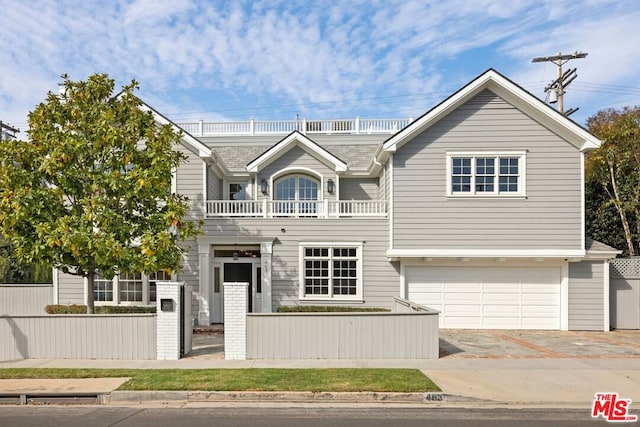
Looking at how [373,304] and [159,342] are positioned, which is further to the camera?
[373,304]

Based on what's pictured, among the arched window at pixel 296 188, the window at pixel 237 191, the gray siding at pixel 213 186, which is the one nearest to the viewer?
the gray siding at pixel 213 186

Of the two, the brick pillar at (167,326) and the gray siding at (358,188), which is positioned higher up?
the gray siding at (358,188)

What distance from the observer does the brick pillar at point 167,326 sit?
1051 cm

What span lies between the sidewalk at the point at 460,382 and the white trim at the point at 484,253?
4.67 m

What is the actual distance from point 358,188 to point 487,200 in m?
5.55

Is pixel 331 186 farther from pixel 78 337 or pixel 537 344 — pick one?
pixel 78 337

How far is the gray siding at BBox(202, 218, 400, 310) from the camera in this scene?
612 inches

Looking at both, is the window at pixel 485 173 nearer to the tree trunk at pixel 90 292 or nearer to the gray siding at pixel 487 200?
the gray siding at pixel 487 200

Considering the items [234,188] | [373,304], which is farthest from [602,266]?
[234,188]

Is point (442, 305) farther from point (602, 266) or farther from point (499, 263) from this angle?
point (602, 266)

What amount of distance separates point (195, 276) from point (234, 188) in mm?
4594

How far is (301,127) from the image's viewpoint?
22.7m

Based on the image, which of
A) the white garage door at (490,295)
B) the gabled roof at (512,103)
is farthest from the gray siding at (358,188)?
the white garage door at (490,295)

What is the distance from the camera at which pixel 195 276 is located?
51.8 ft
